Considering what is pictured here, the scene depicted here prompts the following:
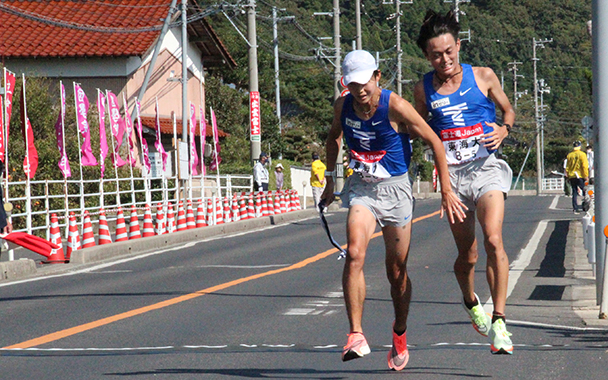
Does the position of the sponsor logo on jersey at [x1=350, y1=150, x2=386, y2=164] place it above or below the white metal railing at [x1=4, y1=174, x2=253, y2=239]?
above

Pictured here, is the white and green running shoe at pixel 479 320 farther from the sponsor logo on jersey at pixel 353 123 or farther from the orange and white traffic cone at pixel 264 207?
the orange and white traffic cone at pixel 264 207

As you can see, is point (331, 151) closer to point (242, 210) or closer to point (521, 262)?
point (521, 262)

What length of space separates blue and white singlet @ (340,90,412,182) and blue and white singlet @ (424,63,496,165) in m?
0.42

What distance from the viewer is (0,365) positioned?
249 inches

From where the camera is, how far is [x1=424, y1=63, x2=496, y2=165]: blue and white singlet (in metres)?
6.21

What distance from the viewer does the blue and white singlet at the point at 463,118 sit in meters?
6.21

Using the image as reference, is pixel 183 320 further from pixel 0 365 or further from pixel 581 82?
pixel 581 82

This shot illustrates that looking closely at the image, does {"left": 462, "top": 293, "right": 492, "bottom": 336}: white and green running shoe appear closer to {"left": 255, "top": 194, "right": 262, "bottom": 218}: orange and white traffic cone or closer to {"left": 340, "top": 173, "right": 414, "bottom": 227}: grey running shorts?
{"left": 340, "top": 173, "right": 414, "bottom": 227}: grey running shorts

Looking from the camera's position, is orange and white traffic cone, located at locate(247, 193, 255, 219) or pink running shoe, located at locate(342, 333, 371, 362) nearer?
pink running shoe, located at locate(342, 333, 371, 362)

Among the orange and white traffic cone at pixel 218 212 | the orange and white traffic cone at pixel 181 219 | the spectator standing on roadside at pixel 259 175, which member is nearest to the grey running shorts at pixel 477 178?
the orange and white traffic cone at pixel 181 219

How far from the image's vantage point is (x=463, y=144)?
20.5ft

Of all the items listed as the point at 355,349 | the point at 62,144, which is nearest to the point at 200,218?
the point at 62,144

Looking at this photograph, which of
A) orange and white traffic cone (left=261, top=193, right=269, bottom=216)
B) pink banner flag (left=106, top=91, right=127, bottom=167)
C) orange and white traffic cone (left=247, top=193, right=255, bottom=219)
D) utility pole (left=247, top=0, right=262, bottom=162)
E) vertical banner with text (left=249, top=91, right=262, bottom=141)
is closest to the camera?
pink banner flag (left=106, top=91, right=127, bottom=167)

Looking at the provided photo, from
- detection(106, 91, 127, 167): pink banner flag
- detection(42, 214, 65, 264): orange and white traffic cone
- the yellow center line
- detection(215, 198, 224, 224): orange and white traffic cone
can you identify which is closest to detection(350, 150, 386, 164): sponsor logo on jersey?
the yellow center line
